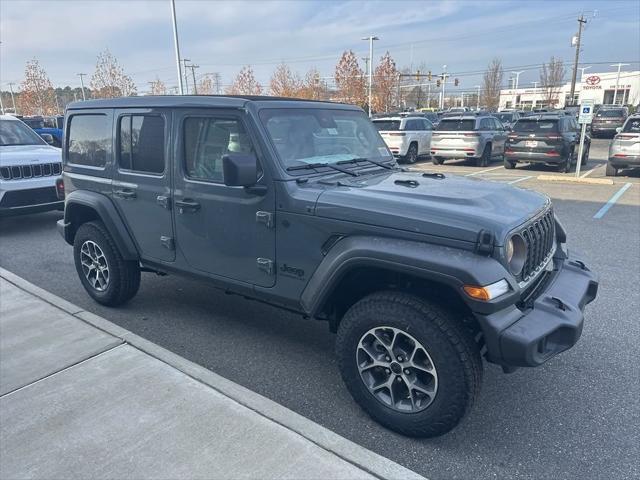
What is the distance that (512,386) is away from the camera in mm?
3416

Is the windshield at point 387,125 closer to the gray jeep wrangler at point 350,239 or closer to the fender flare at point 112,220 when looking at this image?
the gray jeep wrangler at point 350,239

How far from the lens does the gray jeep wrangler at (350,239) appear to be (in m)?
2.58

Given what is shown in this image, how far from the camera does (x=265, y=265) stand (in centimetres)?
337

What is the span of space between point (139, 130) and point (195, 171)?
794mm

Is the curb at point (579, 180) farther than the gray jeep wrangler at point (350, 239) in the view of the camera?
Yes

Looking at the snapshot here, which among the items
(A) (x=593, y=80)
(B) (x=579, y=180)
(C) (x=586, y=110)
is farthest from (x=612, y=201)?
(A) (x=593, y=80)

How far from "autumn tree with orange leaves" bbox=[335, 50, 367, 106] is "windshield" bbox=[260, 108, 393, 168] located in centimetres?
3736

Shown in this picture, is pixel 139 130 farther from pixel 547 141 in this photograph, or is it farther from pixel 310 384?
pixel 547 141

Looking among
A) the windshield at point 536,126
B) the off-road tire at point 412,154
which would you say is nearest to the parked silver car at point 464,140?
the off-road tire at point 412,154

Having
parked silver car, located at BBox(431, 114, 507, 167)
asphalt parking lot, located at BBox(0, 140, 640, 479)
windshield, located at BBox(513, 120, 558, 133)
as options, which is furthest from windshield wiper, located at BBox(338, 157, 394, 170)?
parked silver car, located at BBox(431, 114, 507, 167)

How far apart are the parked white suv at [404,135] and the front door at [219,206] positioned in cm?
1263

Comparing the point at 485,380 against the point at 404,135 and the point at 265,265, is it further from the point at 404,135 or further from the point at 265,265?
the point at 404,135

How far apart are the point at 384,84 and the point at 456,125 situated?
2799 cm

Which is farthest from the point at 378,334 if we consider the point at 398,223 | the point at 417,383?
the point at 398,223
